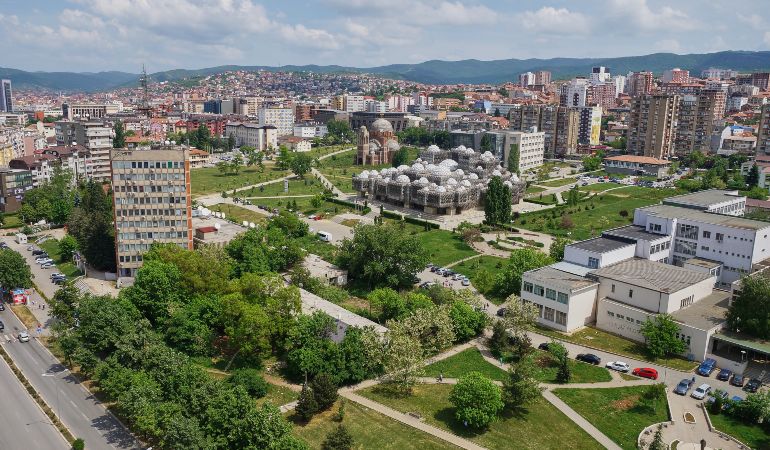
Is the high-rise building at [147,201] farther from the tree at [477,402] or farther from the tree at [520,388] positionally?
the tree at [520,388]

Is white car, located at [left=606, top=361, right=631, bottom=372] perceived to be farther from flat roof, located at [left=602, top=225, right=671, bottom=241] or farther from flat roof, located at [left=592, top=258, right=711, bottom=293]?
flat roof, located at [left=602, top=225, right=671, bottom=241]

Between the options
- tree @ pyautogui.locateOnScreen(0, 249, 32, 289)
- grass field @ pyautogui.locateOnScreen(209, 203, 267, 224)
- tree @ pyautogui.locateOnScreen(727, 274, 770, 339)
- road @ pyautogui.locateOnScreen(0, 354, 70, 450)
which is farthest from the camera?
grass field @ pyautogui.locateOnScreen(209, 203, 267, 224)

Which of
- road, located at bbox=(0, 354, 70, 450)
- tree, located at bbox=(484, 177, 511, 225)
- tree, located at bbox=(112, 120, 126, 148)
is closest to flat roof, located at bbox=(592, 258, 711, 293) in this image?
tree, located at bbox=(484, 177, 511, 225)

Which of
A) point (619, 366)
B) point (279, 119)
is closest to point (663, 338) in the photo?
point (619, 366)

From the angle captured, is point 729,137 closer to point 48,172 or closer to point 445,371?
point 445,371

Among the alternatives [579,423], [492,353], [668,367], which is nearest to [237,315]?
[492,353]

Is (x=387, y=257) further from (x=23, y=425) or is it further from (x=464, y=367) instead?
(x=23, y=425)

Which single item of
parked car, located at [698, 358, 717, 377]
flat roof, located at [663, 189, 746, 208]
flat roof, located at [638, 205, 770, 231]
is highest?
flat roof, located at [663, 189, 746, 208]
